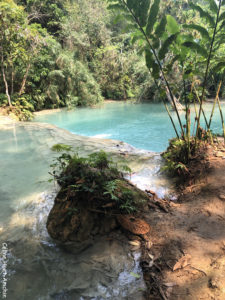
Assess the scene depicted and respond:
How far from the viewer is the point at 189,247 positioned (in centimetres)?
199

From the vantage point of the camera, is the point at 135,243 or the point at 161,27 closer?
the point at 135,243

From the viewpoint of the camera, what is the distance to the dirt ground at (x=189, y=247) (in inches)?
62.9

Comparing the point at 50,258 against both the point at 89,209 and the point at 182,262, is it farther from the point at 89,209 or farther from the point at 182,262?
the point at 182,262

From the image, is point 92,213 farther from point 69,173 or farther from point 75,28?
point 75,28

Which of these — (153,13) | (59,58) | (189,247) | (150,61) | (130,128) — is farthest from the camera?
(59,58)

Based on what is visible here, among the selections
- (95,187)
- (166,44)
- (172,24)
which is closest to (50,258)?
(95,187)

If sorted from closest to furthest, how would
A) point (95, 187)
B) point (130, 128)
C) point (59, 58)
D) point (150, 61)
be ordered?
point (95, 187), point (150, 61), point (130, 128), point (59, 58)

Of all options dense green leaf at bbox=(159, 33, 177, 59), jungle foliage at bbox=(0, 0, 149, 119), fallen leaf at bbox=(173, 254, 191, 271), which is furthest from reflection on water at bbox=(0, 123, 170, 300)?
jungle foliage at bbox=(0, 0, 149, 119)

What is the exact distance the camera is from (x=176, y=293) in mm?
1571

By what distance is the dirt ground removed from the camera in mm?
1597

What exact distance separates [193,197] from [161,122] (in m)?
8.62

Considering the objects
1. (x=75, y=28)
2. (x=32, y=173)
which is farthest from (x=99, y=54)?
(x=32, y=173)

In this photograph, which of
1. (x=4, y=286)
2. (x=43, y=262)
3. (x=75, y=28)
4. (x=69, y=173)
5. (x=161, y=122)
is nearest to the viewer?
(x=4, y=286)
